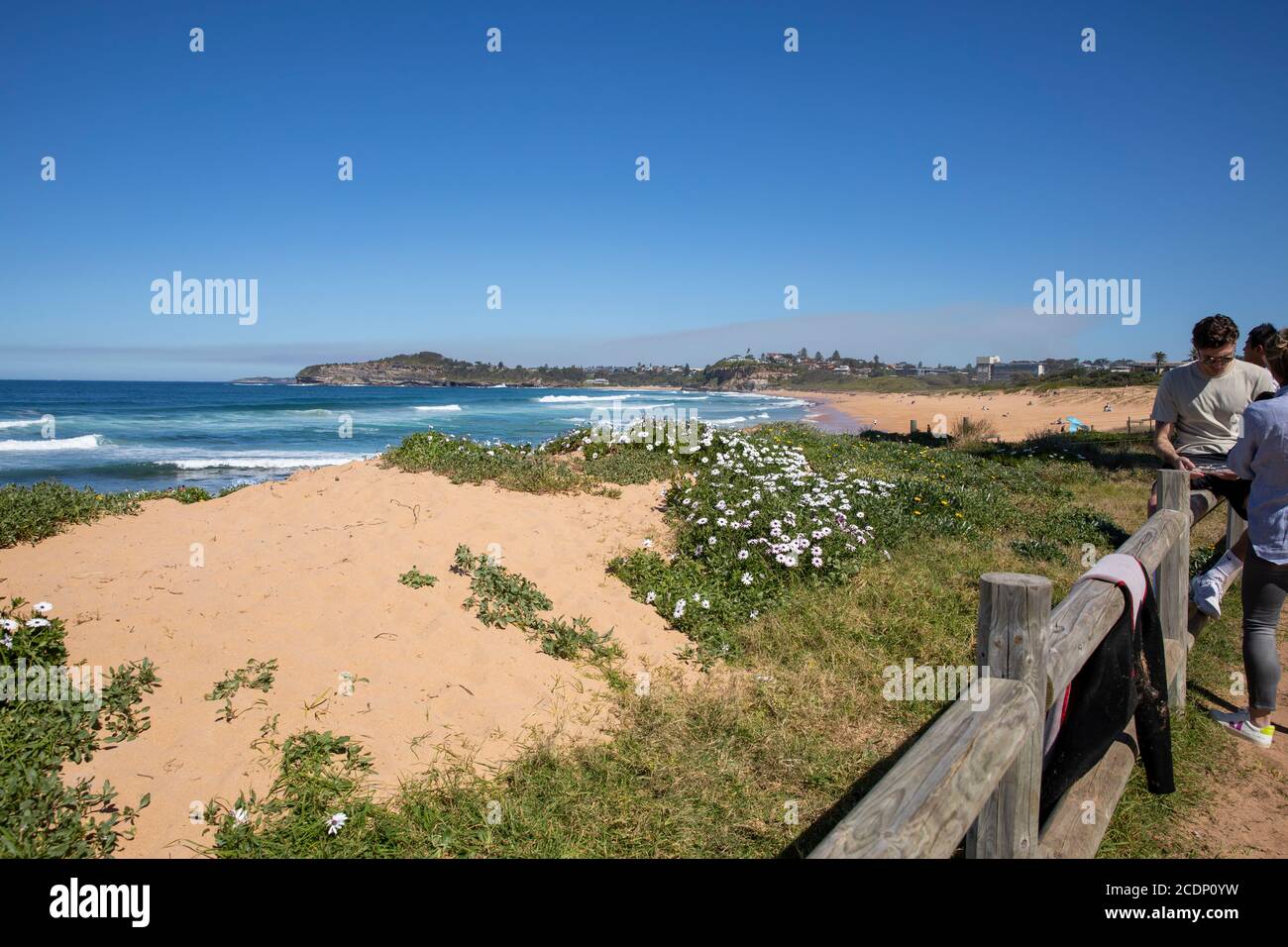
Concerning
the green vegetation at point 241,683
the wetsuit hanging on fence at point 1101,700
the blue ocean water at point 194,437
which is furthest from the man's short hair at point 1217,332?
the blue ocean water at point 194,437

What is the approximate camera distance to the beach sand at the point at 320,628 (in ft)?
12.3

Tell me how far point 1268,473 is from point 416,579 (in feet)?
17.9

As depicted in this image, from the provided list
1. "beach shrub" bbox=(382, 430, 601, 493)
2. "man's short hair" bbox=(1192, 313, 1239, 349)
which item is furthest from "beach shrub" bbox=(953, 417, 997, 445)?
"man's short hair" bbox=(1192, 313, 1239, 349)

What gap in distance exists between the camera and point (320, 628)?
4875mm

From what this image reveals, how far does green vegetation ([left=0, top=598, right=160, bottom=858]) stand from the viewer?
302 cm

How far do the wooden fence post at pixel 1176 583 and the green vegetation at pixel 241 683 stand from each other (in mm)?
5412

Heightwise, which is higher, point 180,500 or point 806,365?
point 806,365

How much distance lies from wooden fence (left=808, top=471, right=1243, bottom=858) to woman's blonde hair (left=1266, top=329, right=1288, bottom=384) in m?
2.01

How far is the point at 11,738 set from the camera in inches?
135

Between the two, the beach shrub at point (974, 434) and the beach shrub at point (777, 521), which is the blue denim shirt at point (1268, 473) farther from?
the beach shrub at point (974, 434)
